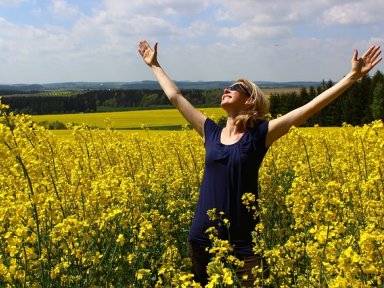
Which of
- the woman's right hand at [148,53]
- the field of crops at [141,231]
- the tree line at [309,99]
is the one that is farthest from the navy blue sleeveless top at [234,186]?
the tree line at [309,99]

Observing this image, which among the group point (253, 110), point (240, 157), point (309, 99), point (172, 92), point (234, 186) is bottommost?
point (234, 186)

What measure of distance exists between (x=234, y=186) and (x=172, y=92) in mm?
1042

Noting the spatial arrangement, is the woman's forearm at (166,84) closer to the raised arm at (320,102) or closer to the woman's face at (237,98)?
the woman's face at (237,98)

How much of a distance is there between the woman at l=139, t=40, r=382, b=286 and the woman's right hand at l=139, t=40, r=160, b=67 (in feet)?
3.40

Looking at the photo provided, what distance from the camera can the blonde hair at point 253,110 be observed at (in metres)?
3.51

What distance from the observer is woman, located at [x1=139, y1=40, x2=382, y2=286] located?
3.37m

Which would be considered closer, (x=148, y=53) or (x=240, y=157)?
(x=240, y=157)

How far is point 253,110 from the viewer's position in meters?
3.56

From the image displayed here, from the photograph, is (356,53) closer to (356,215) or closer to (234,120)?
(234,120)

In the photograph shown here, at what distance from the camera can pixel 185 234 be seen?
5254 millimetres

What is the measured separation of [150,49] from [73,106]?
50.5m

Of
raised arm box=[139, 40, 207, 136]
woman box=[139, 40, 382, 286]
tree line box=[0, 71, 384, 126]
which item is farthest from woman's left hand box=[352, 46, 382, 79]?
tree line box=[0, 71, 384, 126]

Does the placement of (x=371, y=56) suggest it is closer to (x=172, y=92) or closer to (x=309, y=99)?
(x=172, y=92)

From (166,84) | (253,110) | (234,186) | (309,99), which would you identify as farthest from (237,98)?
(309,99)
